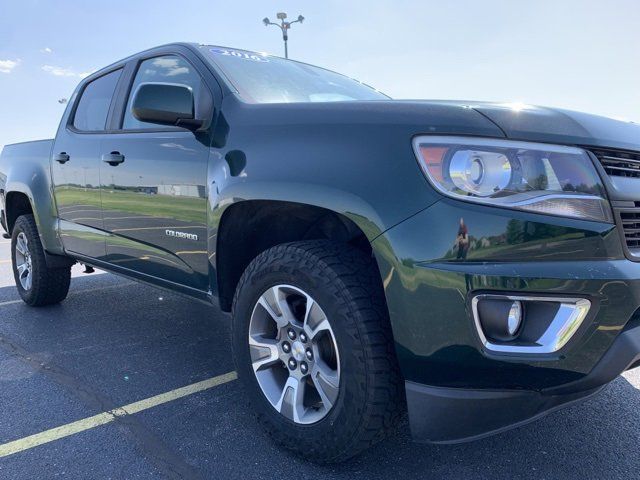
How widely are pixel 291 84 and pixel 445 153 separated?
153 cm

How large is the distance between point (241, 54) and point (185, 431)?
83.7 inches

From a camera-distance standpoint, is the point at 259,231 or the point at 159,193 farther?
the point at 159,193

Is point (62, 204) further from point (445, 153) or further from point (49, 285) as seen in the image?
point (445, 153)

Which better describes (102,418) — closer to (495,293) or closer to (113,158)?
(113,158)

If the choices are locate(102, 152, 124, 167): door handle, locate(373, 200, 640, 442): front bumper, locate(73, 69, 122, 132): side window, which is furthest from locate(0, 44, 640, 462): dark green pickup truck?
locate(73, 69, 122, 132): side window

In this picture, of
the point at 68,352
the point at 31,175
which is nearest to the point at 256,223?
the point at 68,352

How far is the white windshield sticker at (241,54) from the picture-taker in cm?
287

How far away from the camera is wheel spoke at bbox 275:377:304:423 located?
6.75 feet

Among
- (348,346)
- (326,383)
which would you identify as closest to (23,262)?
(326,383)

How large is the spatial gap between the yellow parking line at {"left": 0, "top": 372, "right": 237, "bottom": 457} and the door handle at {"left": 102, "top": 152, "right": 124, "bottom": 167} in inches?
55.5

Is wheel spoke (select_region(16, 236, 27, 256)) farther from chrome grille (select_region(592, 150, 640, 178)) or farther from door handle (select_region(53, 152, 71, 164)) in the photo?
chrome grille (select_region(592, 150, 640, 178))

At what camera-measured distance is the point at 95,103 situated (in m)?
3.81

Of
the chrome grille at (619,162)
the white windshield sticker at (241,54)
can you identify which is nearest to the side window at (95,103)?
the white windshield sticker at (241,54)

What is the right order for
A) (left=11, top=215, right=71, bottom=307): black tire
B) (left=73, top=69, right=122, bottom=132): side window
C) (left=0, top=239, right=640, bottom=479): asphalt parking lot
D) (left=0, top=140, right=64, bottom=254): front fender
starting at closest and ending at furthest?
1. (left=0, top=239, right=640, bottom=479): asphalt parking lot
2. (left=73, top=69, right=122, bottom=132): side window
3. (left=0, top=140, right=64, bottom=254): front fender
4. (left=11, top=215, right=71, bottom=307): black tire
